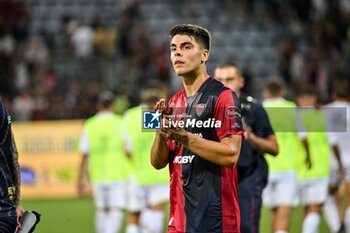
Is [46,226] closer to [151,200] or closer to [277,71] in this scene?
[151,200]

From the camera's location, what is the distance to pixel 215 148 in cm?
546

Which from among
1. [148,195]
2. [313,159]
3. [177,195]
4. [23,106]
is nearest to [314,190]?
[313,159]

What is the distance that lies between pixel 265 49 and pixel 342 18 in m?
2.74

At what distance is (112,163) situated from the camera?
43.9 feet

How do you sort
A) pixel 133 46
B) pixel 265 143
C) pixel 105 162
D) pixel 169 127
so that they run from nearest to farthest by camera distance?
pixel 169 127
pixel 265 143
pixel 105 162
pixel 133 46

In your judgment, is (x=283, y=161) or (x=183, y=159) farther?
(x=283, y=161)

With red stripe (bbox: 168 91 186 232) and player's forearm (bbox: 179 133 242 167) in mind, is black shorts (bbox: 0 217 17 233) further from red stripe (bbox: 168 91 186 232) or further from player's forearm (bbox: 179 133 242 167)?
player's forearm (bbox: 179 133 242 167)

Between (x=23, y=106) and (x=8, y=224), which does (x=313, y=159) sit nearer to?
(x=8, y=224)

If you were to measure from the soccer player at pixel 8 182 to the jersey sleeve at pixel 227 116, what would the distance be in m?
1.34

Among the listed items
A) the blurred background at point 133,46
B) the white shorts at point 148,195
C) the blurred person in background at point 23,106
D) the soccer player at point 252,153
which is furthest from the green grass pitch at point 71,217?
the soccer player at point 252,153

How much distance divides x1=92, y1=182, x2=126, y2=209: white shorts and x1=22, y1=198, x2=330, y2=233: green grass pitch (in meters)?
0.93

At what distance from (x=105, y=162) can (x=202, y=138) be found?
7.99m

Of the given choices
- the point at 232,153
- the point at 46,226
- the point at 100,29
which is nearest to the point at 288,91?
the point at 100,29

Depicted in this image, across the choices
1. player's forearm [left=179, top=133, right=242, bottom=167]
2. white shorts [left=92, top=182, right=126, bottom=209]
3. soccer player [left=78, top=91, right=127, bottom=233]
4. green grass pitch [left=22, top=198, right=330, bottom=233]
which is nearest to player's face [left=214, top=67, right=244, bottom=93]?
player's forearm [left=179, top=133, right=242, bottom=167]
